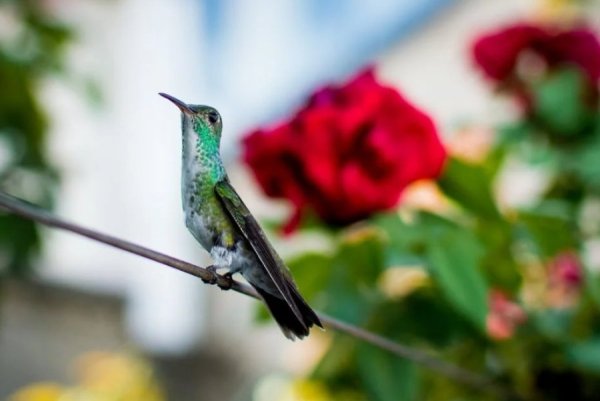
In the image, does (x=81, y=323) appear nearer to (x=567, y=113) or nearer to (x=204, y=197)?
(x=567, y=113)

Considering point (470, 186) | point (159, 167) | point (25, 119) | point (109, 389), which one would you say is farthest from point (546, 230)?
point (159, 167)

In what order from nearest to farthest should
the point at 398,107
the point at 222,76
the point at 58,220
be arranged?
1. the point at 58,220
2. the point at 398,107
3. the point at 222,76

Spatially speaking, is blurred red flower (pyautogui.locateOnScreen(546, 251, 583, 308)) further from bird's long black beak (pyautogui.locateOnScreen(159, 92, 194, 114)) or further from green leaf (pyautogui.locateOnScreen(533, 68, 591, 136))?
bird's long black beak (pyautogui.locateOnScreen(159, 92, 194, 114))

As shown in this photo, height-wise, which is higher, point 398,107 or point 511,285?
point 398,107

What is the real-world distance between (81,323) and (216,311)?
15.0 inches

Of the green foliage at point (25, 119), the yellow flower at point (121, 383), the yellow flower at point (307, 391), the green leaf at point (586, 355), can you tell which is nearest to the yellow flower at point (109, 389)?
the yellow flower at point (121, 383)

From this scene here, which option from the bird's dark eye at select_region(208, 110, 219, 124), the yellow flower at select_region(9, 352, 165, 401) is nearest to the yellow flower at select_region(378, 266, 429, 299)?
the bird's dark eye at select_region(208, 110, 219, 124)

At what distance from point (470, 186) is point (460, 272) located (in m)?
0.08

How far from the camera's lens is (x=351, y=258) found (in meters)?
0.53

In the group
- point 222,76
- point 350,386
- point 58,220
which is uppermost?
point 58,220

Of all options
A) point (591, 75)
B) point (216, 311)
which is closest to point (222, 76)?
point (216, 311)

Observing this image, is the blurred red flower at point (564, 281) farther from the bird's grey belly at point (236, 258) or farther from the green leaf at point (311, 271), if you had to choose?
the bird's grey belly at point (236, 258)

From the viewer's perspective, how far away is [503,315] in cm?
57

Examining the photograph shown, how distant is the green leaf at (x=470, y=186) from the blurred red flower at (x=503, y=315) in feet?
0.19
